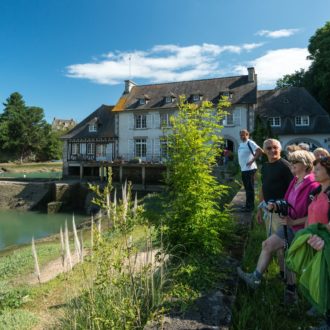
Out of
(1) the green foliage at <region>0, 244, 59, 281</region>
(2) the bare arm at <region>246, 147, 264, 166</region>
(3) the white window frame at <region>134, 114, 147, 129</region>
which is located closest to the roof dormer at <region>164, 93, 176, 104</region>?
(3) the white window frame at <region>134, 114, 147, 129</region>

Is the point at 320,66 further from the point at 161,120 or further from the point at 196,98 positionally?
the point at 161,120

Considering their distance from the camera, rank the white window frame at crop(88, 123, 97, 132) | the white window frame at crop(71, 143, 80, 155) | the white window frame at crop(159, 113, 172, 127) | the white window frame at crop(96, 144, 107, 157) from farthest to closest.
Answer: the white window frame at crop(88, 123, 97, 132) < the white window frame at crop(71, 143, 80, 155) < the white window frame at crop(96, 144, 107, 157) < the white window frame at crop(159, 113, 172, 127)

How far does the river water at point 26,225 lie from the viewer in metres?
15.3

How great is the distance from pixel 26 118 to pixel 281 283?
60.8 meters

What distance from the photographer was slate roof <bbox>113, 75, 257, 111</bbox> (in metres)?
27.3

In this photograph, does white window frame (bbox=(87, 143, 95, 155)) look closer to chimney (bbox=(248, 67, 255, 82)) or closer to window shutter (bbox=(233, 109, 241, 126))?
window shutter (bbox=(233, 109, 241, 126))

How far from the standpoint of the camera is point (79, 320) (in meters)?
3.06

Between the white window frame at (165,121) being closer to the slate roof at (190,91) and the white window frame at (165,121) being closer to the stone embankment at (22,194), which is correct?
the slate roof at (190,91)

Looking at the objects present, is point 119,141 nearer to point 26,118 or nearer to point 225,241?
point 225,241

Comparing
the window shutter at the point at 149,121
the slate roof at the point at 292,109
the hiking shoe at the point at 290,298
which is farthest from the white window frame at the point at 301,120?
the hiking shoe at the point at 290,298

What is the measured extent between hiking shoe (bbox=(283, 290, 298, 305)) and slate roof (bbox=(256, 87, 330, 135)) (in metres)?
25.7

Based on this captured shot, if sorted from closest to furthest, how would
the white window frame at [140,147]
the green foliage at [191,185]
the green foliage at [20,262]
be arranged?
the green foliage at [191,185], the green foliage at [20,262], the white window frame at [140,147]

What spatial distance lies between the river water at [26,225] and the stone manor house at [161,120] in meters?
6.84

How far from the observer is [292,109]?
92.8ft
